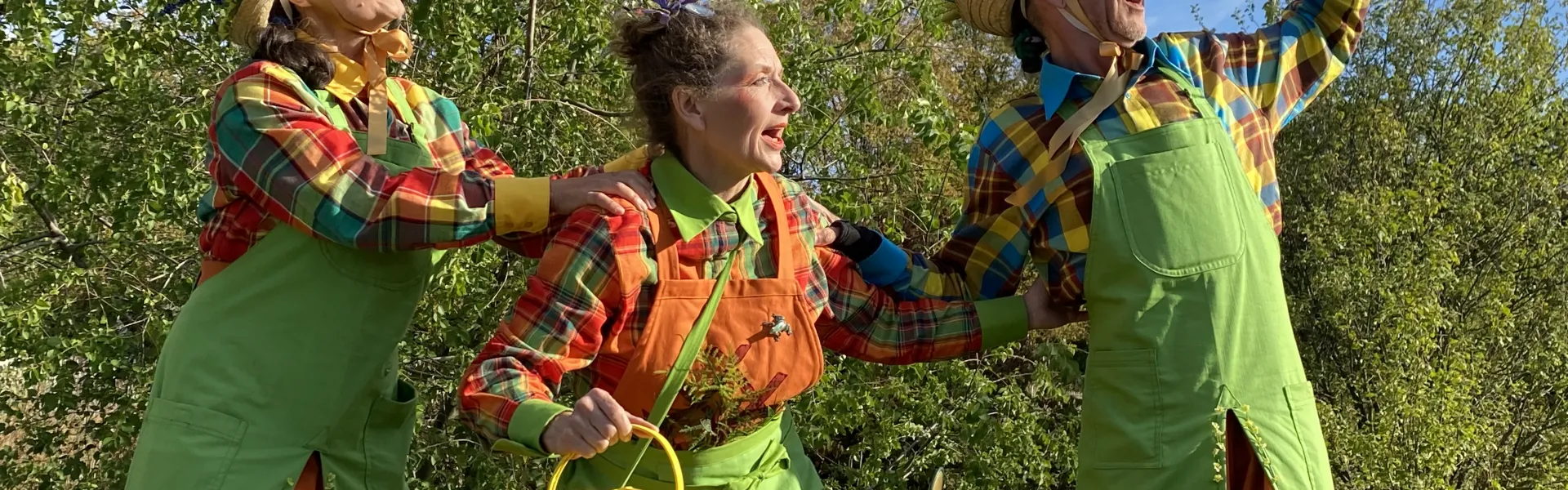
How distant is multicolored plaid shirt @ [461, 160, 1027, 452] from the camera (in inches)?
67.4

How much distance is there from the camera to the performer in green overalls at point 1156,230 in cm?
198

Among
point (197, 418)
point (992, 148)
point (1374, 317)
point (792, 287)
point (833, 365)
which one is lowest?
point (833, 365)

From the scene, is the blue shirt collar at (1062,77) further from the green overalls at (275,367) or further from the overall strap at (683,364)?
the green overalls at (275,367)

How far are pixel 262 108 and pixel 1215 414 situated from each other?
166 cm

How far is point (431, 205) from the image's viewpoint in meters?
1.81

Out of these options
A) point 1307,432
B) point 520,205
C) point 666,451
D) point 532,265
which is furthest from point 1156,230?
point 532,265

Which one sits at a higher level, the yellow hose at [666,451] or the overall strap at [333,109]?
the overall strap at [333,109]

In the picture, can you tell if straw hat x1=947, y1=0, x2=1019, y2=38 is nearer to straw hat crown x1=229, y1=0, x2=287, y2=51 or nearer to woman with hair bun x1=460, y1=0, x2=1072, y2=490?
woman with hair bun x1=460, y1=0, x2=1072, y2=490

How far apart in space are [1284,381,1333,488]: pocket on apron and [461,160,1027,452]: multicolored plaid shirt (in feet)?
1.67

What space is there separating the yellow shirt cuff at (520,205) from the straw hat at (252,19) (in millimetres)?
528

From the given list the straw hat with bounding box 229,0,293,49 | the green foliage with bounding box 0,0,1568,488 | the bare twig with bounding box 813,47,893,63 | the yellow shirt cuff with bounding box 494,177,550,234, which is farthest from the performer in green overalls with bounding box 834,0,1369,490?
the bare twig with bounding box 813,47,893,63

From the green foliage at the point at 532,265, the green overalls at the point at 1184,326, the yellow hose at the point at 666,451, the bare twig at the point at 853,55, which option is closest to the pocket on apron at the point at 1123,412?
the green overalls at the point at 1184,326

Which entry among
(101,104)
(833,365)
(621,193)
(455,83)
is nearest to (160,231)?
(101,104)

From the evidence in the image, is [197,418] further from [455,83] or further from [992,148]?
[455,83]
